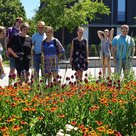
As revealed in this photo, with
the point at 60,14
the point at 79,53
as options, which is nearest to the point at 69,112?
the point at 79,53

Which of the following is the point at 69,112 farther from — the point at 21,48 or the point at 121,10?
the point at 121,10

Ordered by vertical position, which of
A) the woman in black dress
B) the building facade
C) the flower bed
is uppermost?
the building facade

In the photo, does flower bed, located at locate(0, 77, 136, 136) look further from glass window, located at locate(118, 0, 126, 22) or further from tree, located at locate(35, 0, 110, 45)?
glass window, located at locate(118, 0, 126, 22)

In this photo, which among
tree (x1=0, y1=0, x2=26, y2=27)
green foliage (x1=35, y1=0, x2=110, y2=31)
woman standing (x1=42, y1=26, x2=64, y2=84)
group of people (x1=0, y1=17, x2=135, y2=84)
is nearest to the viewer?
group of people (x1=0, y1=17, x2=135, y2=84)

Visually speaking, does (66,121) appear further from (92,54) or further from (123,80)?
(92,54)

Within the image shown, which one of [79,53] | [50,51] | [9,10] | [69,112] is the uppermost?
[9,10]

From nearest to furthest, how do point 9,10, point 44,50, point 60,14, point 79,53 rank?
point 44,50
point 79,53
point 60,14
point 9,10

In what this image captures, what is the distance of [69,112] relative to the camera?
5199 mm

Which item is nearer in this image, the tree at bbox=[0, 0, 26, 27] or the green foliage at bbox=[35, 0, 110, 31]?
the green foliage at bbox=[35, 0, 110, 31]

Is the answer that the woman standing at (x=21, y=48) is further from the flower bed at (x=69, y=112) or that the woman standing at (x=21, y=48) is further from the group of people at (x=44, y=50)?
the flower bed at (x=69, y=112)

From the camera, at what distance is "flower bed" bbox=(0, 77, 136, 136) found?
14.9 feet

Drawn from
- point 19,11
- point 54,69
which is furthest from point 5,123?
A: point 19,11

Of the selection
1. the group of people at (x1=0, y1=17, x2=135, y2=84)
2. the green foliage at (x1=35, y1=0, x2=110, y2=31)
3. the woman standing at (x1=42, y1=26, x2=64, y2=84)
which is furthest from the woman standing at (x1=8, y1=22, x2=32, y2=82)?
the green foliage at (x1=35, y1=0, x2=110, y2=31)

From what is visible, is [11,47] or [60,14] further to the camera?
[60,14]
